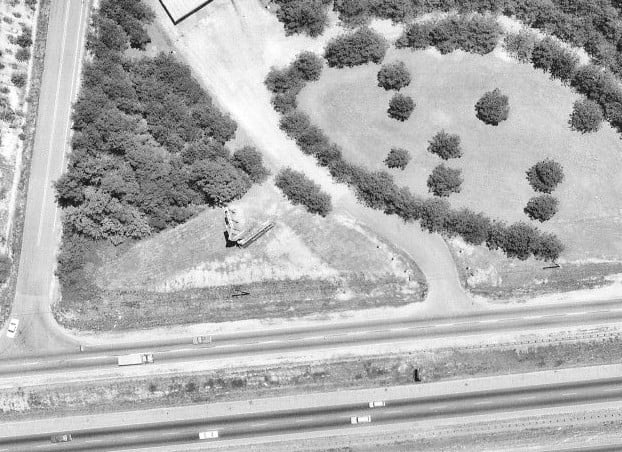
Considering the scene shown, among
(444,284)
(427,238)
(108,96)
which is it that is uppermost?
(108,96)

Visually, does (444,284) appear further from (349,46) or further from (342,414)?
(349,46)

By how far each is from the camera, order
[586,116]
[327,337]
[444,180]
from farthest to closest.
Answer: [327,337], [586,116], [444,180]

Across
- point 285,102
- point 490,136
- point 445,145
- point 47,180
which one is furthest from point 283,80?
point 47,180

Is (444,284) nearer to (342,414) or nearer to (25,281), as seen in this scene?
(342,414)

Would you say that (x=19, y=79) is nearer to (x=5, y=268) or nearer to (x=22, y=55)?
(x=22, y=55)

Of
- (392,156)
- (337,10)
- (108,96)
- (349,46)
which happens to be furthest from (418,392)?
(108,96)

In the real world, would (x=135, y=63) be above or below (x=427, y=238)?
above

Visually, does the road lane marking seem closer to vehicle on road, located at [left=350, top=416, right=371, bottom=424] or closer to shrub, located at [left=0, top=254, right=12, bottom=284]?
shrub, located at [left=0, top=254, right=12, bottom=284]
